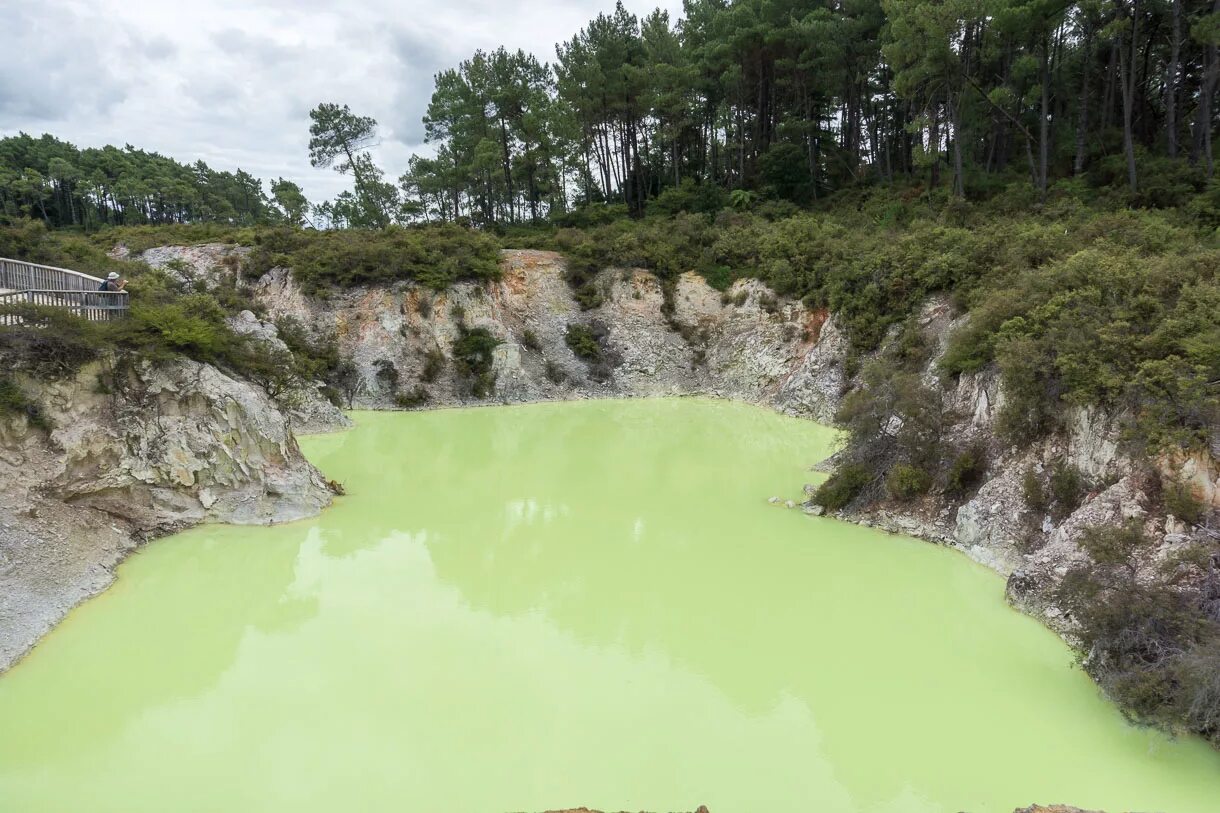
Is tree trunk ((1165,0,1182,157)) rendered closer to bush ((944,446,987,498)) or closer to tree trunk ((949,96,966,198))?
tree trunk ((949,96,966,198))

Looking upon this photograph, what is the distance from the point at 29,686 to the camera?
7844 mm

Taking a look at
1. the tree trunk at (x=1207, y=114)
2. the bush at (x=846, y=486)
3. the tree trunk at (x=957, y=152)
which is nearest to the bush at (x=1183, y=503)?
the bush at (x=846, y=486)

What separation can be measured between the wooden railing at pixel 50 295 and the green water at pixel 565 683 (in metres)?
4.97

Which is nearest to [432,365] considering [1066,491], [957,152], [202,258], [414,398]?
[414,398]

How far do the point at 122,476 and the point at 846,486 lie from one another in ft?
44.8

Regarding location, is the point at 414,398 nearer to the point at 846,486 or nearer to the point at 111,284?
the point at 111,284

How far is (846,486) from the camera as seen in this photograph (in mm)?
13617

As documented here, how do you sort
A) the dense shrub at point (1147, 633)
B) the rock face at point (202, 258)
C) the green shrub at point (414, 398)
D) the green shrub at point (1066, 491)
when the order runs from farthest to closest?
the rock face at point (202, 258) < the green shrub at point (414, 398) < the green shrub at point (1066, 491) < the dense shrub at point (1147, 633)

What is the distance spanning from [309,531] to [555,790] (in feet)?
29.2

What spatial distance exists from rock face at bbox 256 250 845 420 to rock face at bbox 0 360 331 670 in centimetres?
1287

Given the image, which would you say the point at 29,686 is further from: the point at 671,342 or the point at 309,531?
the point at 671,342

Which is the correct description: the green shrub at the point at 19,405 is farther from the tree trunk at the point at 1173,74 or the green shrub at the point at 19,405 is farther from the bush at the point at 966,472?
the tree trunk at the point at 1173,74

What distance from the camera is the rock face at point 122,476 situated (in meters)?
9.80

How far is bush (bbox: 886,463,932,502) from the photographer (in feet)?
→ 42.2
